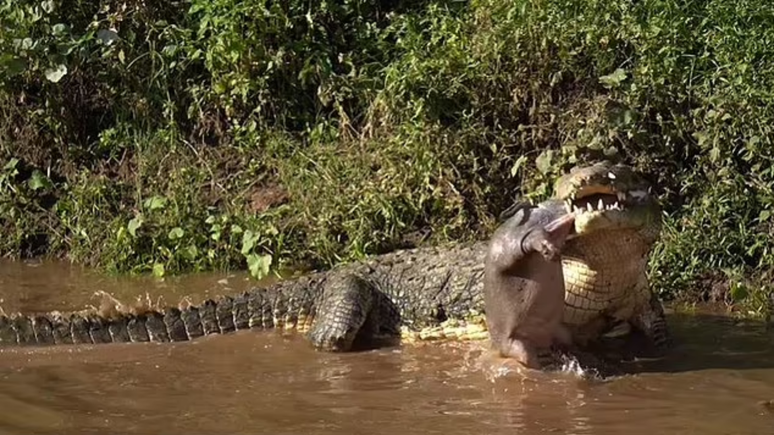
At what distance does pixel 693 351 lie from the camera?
20.4 ft

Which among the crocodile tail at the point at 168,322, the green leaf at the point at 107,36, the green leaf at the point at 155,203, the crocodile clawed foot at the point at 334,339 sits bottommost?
the crocodile clawed foot at the point at 334,339

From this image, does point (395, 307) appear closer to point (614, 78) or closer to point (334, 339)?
point (334, 339)

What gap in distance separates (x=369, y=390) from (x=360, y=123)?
3775mm

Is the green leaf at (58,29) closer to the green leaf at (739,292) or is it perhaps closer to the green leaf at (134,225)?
the green leaf at (134,225)

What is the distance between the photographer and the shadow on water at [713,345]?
5.92 metres

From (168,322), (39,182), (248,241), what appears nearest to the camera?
(168,322)

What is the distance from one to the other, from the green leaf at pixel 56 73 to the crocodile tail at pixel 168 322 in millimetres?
3160

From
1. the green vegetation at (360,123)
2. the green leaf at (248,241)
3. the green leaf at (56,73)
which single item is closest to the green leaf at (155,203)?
the green vegetation at (360,123)

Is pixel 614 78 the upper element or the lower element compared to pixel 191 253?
upper

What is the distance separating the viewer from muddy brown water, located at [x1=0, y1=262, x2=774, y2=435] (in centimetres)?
514

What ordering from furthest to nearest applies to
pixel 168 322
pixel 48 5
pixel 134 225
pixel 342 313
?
pixel 48 5 < pixel 134 225 < pixel 168 322 < pixel 342 313

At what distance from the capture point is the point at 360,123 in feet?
30.2

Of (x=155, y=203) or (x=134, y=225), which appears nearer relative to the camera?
(x=134, y=225)

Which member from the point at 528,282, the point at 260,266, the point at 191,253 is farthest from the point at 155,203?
the point at 528,282
